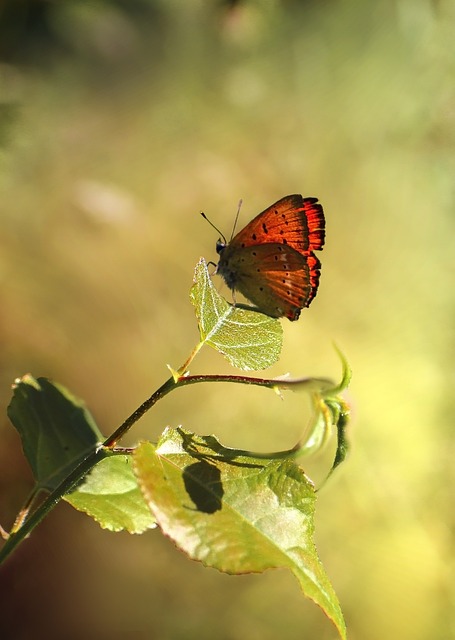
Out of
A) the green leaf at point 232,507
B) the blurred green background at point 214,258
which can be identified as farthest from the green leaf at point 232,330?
the blurred green background at point 214,258

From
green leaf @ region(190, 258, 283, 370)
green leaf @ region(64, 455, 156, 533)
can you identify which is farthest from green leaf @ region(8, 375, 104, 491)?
green leaf @ region(190, 258, 283, 370)

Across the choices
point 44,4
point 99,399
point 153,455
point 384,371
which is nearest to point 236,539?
point 153,455

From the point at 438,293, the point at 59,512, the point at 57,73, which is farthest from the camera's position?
the point at 438,293

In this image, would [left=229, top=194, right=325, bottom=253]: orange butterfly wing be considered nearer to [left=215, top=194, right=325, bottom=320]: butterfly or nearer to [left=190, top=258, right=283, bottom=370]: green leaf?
[left=215, top=194, right=325, bottom=320]: butterfly

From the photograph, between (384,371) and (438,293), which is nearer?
(384,371)

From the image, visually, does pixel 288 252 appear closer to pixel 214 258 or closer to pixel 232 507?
pixel 232 507

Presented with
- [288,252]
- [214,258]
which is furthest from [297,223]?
[214,258]

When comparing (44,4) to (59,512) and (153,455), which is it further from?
(153,455)
